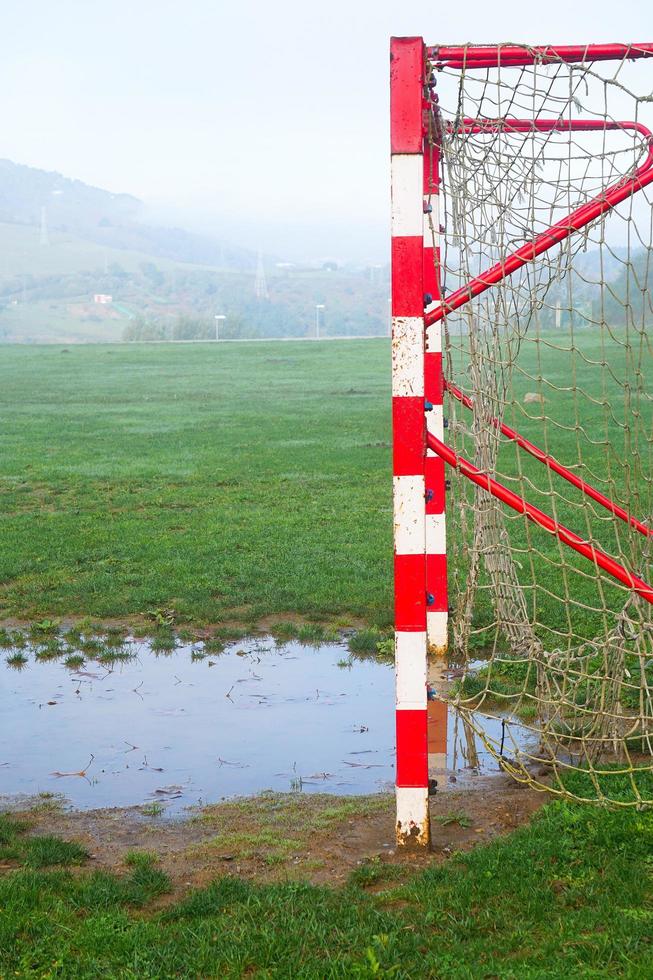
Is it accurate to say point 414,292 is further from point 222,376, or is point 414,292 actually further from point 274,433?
point 222,376

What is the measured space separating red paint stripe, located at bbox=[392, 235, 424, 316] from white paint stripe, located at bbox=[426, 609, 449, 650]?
11.2 ft

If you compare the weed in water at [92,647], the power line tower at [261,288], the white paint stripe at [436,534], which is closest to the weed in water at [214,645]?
the weed in water at [92,647]

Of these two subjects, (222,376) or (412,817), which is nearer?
(412,817)

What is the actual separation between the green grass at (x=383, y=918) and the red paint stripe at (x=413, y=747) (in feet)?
1.19

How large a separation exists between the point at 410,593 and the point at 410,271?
133 centimetres

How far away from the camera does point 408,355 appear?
4848 mm

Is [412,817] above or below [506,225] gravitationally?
below

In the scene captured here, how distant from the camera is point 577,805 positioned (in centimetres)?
503

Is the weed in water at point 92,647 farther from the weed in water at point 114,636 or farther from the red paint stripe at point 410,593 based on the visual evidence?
the red paint stripe at point 410,593

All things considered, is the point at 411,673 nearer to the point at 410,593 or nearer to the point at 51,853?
the point at 410,593

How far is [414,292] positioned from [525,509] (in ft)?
3.47

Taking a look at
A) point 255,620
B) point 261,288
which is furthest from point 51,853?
point 261,288

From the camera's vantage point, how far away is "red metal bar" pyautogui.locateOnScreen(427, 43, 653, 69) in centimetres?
494

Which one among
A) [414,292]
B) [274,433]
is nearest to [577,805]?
[414,292]
